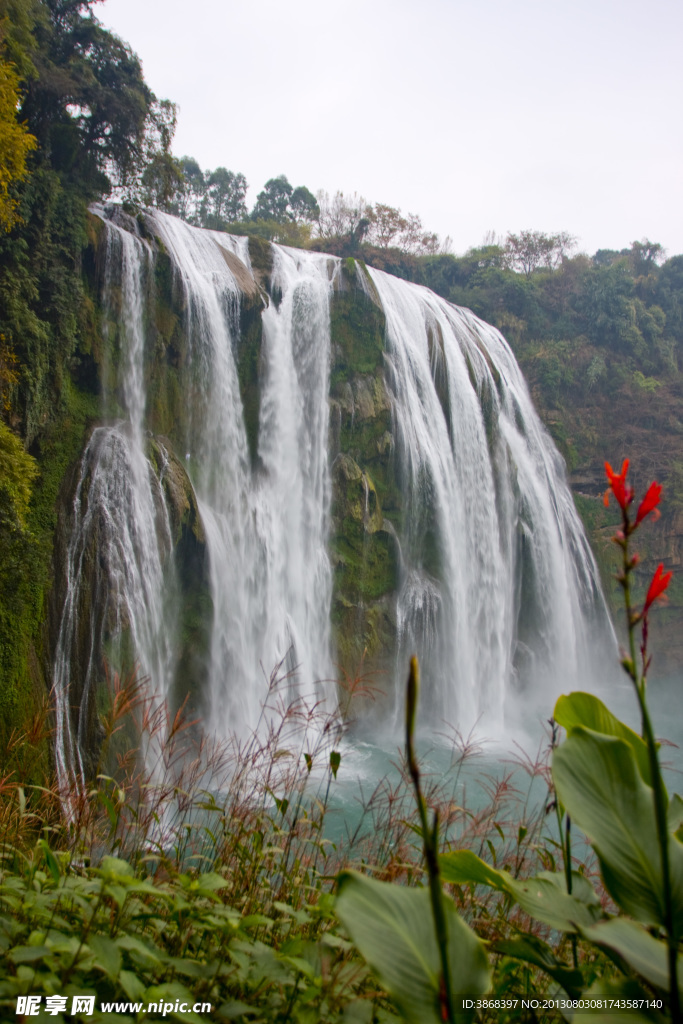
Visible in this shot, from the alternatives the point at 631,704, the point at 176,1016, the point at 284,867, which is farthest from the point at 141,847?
the point at 631,704

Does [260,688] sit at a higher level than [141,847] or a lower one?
lower

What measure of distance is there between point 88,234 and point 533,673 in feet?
42.5

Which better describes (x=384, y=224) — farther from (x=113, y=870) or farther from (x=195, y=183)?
(x=113, y=870)

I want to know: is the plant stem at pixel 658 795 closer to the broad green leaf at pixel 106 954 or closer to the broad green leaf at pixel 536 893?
the broad green leaf at pixel 536 893

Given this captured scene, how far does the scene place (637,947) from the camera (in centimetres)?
96

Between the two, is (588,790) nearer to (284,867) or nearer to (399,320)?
(284,867)

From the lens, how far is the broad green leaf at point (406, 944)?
0.86m

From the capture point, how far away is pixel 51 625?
669cm

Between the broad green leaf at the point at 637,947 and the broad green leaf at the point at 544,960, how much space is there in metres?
0.20

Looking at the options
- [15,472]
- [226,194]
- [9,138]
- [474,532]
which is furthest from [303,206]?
[15,472]

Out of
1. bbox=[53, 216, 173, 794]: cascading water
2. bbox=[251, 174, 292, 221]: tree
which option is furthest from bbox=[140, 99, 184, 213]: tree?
bbox=[251, 174, 292, 221]: tree

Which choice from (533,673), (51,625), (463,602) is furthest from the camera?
(533,673)

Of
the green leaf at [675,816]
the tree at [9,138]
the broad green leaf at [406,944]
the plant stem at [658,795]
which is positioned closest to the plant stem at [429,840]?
the broad green leaf at [406,944]

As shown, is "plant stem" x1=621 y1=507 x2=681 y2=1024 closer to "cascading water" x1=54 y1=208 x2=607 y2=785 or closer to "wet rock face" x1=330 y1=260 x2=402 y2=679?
"cascading water" x1=54 y1=208 x2=607 y2=785
